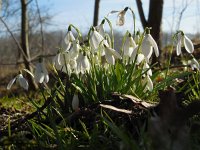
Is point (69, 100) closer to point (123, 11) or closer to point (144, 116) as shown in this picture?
point (144, 116)

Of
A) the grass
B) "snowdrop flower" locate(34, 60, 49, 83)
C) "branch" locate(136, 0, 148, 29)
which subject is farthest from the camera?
"branch" locate(136, 0, 148, 29)

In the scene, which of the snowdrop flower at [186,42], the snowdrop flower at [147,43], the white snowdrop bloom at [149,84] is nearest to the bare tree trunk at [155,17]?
the snowdrop flower at [186,42]

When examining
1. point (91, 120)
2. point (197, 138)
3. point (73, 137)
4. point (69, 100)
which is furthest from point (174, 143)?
point (69, 100)

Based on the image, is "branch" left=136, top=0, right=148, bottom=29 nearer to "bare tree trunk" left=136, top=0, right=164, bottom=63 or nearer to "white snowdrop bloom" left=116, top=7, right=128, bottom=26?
"bare tree trunk" left=136, top=0, right=164, bottom=63

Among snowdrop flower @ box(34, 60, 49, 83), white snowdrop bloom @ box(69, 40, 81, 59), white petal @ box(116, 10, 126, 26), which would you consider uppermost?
white petal @ box(116, 10, 126, 26)

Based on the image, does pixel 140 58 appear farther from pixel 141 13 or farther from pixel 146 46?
pixel 141 13

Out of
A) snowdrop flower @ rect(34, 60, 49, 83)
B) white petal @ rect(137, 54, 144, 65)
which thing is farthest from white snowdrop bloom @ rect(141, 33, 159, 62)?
snowdrop flower @ rect(34, 60, 49, 83)

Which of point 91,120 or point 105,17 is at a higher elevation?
point 105,17

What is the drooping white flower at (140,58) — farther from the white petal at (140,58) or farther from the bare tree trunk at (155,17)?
the bare tree trunk at (155,17)
